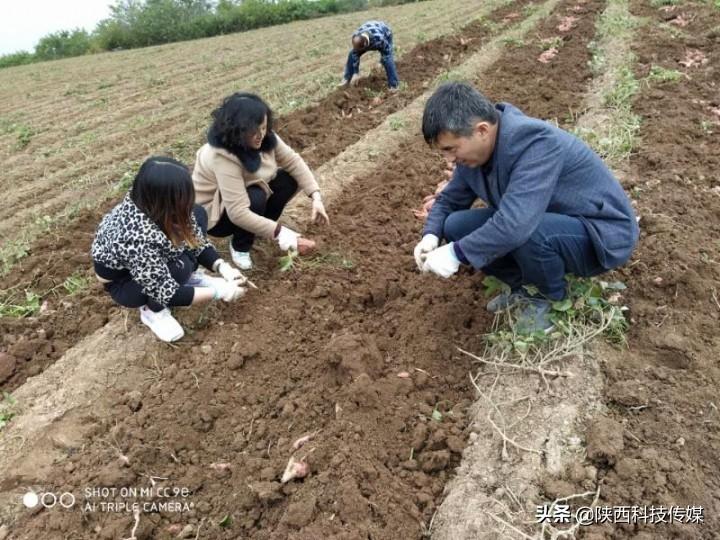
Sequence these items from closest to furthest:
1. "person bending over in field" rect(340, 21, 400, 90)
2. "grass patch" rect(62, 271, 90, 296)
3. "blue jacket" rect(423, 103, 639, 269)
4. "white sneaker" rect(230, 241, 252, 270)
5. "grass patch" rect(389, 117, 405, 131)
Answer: "blue jacket" rect(423, 103, 639, 269)
"white sneaker" rect(230, 241, 252, 270)
"grass patch" rect(62, 271, 90, 296)
"grass patch" rect(389, 117, 405, 131)
"person bending over in field" rect(340, 21, 400, 90)

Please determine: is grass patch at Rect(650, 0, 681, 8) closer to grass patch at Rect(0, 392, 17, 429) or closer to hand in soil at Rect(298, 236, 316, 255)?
hand in soil at Rect(298, 236, 316, 255)

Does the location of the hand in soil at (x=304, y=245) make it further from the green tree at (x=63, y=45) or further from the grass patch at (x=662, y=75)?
the green tree at (x=63, y=45)

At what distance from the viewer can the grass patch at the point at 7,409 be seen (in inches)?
107

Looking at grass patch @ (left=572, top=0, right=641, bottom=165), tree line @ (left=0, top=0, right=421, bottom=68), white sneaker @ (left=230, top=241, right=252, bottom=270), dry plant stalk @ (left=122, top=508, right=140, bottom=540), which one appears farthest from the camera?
tree line @ (left=0, top=0, right=421, bottom=68)

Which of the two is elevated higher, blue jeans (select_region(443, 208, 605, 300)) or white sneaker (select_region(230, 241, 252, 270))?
blue jeans (select_region(443, 208, 605, 300))

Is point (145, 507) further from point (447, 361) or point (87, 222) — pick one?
point (87, 222)

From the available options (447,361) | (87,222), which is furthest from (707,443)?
(87,222)

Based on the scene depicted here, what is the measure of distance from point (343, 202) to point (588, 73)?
4.31 meters

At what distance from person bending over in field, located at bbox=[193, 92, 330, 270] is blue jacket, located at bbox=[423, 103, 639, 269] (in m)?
1.29

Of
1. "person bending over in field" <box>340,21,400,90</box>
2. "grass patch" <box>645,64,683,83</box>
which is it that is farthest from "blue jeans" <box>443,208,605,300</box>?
"person bending over in field" <box>340,21,400,90</box>

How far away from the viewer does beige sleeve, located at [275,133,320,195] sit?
11.6 ft

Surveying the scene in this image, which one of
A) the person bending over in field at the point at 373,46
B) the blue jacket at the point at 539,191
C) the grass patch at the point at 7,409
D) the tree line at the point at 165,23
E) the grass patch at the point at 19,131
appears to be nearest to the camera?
the blue jacket at the point at 539,191

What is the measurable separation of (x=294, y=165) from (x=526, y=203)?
1864 mm

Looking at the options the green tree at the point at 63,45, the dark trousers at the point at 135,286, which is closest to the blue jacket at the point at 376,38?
the dark trousers at the point at 135,286
